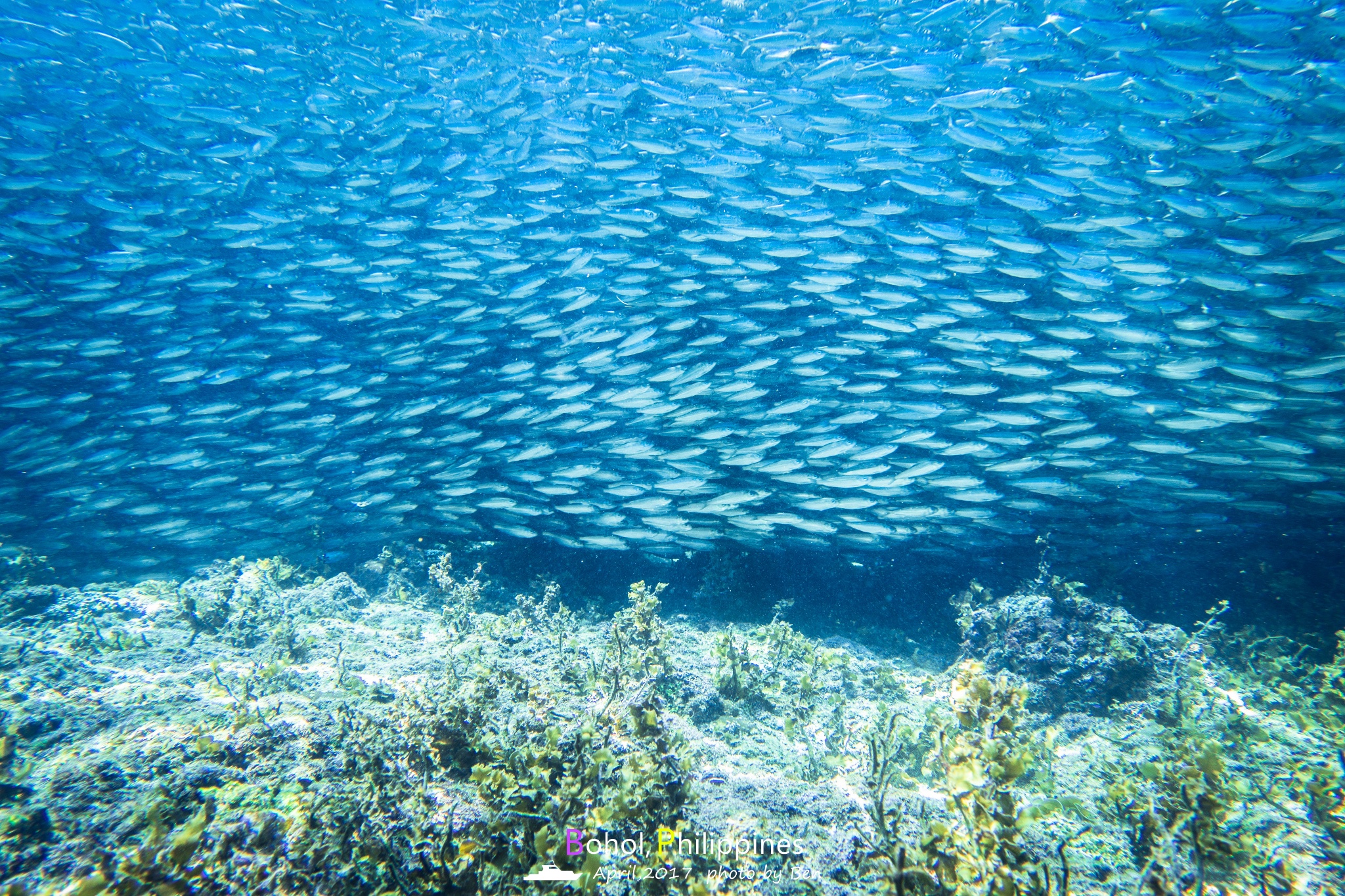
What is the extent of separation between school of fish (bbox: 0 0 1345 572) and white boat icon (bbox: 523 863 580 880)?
5715mm

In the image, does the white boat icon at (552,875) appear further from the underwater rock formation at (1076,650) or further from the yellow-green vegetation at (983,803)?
the underwater rock formation at (1076,650)

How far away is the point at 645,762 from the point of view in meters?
3.02

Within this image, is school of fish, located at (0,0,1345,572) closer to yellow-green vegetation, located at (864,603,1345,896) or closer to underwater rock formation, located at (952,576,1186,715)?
underwater rock formation, located at (952,576,1186,715)

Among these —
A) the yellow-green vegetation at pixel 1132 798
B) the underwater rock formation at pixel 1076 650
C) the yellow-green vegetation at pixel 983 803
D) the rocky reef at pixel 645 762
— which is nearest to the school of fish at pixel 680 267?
the underwater rock formation at pixel 1076 650

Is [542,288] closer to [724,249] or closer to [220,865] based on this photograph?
[724,249]

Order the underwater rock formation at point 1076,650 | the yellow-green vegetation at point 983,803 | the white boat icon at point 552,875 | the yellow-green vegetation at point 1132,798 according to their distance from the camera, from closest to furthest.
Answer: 1. the white boat icon at point 552,875
2. the yellow-green vegetation at point 983,803
3. the yellow-green vegetation at point 1132,798
4. the underwater rock formation at point 1076,650

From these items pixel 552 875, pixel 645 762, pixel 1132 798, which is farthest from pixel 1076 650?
pixel 552 875

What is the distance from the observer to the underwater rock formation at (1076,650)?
6.30 m

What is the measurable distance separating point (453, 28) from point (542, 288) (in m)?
3.41

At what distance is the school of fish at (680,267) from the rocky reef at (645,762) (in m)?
2.36

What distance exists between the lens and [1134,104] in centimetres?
591

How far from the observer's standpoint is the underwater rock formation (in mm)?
6297

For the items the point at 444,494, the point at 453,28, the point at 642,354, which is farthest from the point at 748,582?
the point at 453,28

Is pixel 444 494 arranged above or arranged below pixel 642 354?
below
